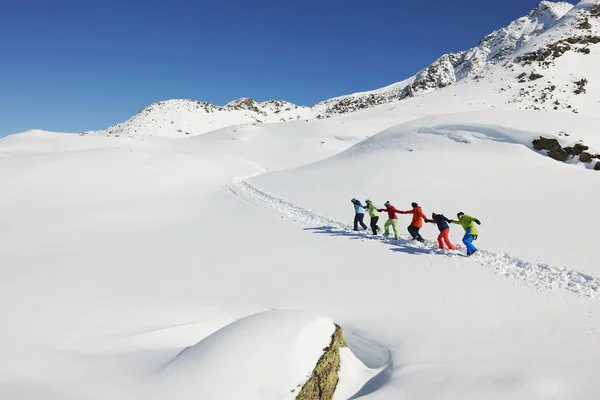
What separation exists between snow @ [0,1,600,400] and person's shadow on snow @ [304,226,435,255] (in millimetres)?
140

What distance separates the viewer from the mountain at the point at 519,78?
2571 inches

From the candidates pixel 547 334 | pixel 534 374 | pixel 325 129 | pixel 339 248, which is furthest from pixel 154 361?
pixel 325 129

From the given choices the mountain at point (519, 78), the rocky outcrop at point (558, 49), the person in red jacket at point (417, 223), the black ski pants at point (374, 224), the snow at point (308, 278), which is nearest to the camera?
the snow at point (308, 278)

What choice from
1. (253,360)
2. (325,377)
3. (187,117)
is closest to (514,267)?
(325,377)

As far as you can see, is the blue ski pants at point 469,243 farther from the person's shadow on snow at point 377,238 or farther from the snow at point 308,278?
the person's shadow on snow at point 377,238

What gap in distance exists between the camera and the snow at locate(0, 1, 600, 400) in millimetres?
4996

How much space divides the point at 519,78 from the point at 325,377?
9041cm

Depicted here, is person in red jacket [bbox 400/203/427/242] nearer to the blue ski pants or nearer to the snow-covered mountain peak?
the blue ski pants

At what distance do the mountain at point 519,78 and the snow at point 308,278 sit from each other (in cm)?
4830

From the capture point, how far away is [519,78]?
246ft

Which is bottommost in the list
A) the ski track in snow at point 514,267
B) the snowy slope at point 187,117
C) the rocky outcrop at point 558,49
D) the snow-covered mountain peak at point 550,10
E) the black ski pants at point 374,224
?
the ski track in snow at point 514,267

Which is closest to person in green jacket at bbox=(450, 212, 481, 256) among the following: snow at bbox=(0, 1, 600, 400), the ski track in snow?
the ski track in snow

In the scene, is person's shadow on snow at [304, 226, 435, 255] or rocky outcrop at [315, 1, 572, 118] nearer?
person's shadow on snow at [304, 226, 435, 255]

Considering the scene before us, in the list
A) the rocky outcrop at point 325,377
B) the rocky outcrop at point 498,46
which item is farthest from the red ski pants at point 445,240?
the rocky outcrop at point 498,46
